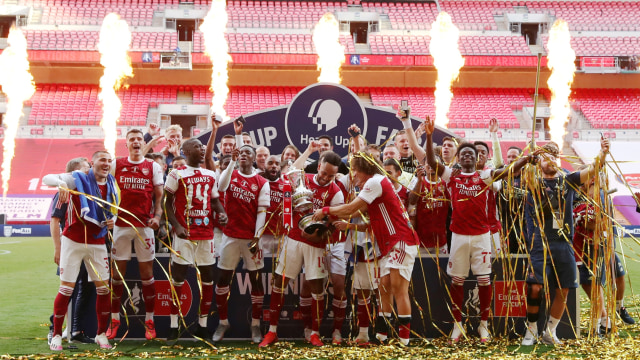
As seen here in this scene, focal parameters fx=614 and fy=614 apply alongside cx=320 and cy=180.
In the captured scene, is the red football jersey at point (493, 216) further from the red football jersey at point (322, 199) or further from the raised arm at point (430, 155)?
the red football jersey at point (322, 199)

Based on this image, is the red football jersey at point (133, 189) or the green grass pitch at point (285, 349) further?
the red football jersey at point (133, 189)

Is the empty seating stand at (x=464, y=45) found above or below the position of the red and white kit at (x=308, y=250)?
above


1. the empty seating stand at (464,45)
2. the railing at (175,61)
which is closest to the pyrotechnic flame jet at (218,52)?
the railing at (175,61)

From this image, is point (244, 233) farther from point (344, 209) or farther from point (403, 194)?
point (403, 194)

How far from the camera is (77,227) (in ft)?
19.6

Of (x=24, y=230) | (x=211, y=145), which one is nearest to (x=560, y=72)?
(x=24, y=230)

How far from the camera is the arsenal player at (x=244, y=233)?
6.46 m

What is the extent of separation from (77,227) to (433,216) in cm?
380

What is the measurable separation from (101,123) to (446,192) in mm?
24105

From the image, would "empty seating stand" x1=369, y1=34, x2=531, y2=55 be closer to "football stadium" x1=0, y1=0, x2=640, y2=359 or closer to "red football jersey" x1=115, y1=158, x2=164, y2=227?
"football stadium" x1=0, y1=0, x2=640, y2=359

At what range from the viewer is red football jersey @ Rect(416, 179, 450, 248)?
6910 mm

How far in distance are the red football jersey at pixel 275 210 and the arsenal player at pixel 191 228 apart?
1.86 ft

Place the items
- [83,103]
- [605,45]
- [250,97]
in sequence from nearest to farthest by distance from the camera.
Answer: [83,103] → [250,97] → [605,45]

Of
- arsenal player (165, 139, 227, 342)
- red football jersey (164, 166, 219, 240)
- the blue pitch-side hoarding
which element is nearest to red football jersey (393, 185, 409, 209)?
arsenal player (165, 139, 227, 342)
